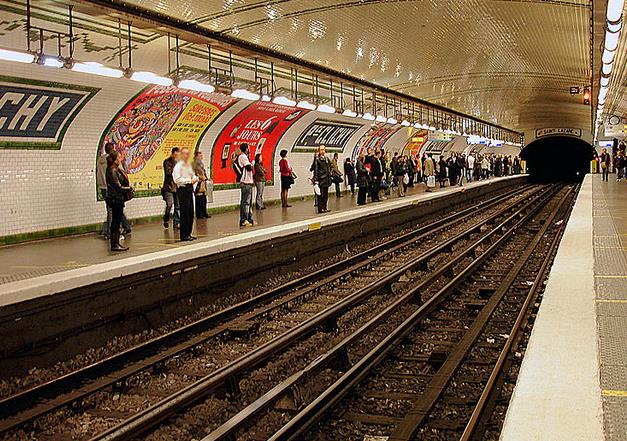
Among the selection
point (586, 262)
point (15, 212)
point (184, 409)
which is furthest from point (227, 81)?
point (184, 409)

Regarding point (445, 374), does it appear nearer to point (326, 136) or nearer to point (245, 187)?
point (245, 187)

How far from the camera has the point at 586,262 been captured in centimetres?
873

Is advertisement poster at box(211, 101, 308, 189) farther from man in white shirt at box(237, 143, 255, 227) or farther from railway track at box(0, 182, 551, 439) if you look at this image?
railway track at box(0, 182, 551, 439)

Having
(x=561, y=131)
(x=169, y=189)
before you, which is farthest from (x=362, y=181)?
(x=561, y=131)

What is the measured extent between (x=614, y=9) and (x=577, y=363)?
5016mm

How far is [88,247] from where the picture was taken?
10.8 metres

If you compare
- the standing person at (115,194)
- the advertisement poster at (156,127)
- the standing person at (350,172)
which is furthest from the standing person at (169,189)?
the standing person at (350,172)

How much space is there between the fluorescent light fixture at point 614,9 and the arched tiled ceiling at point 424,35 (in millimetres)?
2775

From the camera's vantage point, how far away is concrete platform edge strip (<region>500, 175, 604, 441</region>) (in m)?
3.34

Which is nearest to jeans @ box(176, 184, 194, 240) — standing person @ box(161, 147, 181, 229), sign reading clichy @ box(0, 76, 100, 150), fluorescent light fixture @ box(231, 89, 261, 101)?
standing person @ box(161, 147, 181, 229)

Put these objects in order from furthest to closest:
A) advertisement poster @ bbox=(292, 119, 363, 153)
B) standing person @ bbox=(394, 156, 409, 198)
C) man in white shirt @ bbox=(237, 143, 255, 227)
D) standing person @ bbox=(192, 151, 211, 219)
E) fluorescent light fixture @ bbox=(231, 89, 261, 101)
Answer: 1. standing person @ bbox=(394, 156, 409, 198)
2. advertisement poster @ bbox=(292, 119, 363, 153)
3. standing person @ bbox=(192, 151, 211, 219)
4. man in white shirt @ bbox=(237, 143, 255, 227)
5. fluorescent light fixture @ bbox=(231, 89, 261, 101)

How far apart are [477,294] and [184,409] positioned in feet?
19.2

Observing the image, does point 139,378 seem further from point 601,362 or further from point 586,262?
point 586,262

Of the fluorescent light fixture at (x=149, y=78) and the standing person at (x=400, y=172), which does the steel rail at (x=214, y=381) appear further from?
the standing person at (x=400, y=172)
